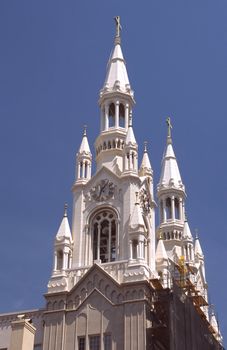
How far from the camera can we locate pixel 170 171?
8438cm

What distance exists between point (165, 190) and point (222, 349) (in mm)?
18204

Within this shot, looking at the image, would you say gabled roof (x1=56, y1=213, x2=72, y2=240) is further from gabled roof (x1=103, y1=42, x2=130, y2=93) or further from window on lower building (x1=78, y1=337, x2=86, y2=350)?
gabled roof (x1=103, y1=42, x2=130, y2=93)

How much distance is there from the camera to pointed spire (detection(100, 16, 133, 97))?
2852 inches

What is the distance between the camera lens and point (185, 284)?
219ft

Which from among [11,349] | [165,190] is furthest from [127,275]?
[165,190]

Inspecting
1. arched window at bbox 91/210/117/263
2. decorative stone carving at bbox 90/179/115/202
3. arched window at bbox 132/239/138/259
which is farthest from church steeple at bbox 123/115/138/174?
arched window at bbox 132/239/138/259

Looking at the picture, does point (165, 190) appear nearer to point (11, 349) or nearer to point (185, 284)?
point (185, 284)

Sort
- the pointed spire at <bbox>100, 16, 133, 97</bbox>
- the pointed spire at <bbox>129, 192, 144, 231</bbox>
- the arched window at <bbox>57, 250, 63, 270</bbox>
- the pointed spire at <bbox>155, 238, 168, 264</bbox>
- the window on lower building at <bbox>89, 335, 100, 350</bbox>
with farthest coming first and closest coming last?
the pointed spire at <bbox>100, 16, 133, 97</bbox>, the pointed spire at <bbox>155, 238, 168, 264</bbox>, the arched window at <bbox>57, 250, 63, 270</bbox>, the pointed spire at <bbox>129, 192, 144, 231</bbox>, the window on lower building at <bbox>89, 335, 100, 350</bbox>

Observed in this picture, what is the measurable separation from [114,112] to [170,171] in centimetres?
1499

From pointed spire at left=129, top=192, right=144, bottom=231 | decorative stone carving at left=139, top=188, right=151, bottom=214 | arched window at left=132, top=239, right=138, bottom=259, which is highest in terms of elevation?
decorative stone carving at left=139, top=188, right=151, bottom=214

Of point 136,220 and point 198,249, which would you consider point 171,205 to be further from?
point 136,220

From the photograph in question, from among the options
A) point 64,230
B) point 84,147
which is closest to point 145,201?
point 84,147

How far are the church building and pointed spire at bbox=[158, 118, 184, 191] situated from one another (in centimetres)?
1029

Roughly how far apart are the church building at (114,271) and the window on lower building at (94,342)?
0.24 ft
